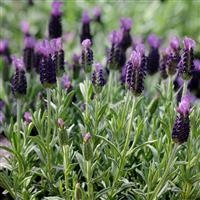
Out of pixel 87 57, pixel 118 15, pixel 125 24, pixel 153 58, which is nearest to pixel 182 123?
pixel 87 57

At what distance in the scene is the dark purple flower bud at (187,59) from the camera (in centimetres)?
236

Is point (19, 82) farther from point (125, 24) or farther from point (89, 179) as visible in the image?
point (125, 24)

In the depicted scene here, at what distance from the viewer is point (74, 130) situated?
287 cm

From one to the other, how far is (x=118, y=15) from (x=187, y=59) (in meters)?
3.79

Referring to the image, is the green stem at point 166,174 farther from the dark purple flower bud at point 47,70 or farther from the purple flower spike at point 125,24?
the purple flower spike at point 125,24

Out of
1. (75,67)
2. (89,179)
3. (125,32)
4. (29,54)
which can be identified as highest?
(125,32)

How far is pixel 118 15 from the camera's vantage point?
6.08 meters

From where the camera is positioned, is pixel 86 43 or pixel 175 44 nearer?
pixel 86 43

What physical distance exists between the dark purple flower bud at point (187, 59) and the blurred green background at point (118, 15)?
11.6 ft

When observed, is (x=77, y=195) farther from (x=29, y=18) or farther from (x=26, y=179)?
(x=29, y=18)

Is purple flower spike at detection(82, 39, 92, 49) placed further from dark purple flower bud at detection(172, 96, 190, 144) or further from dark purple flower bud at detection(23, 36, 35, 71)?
dark purple flower bud at detection(23, 36, 35, 71)

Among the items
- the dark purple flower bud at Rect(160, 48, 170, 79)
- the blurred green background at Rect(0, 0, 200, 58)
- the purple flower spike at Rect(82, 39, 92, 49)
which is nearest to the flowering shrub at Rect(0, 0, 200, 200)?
the purple flower spike at Rect(82, 39, 92, 49)

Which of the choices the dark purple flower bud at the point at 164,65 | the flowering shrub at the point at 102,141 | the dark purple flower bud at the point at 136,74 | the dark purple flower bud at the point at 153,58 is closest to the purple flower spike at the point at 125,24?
the dark purple flower bud at the point at 153,58

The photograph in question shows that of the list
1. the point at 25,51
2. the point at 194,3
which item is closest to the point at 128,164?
the point at 25,51
